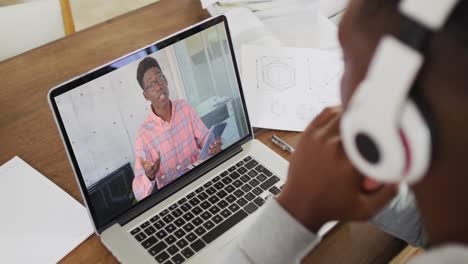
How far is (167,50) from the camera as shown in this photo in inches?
33.0

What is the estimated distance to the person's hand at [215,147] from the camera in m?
0.90

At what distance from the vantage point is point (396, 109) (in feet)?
1.19

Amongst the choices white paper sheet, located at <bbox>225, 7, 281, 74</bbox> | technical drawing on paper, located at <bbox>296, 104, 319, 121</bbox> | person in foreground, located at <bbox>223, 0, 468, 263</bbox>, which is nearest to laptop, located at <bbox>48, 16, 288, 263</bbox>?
technical drawing on paper, located at <bbox>296, 104, 319, 121</bbox>

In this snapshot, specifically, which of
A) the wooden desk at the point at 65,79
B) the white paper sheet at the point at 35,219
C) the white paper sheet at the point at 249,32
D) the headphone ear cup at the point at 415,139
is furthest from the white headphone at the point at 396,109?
the white paper sheet at the point at 249,32

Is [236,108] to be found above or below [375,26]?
below

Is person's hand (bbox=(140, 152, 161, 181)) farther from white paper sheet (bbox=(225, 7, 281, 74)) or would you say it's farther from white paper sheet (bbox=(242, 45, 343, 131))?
white paper sheet (bbox=(225, 7, 281, 74))

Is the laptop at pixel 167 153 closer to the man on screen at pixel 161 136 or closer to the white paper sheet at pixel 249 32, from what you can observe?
the man on screen at pixel 161 136

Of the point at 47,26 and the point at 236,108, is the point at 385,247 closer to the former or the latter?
the point at 236,108

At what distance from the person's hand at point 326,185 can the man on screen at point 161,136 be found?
31 cm

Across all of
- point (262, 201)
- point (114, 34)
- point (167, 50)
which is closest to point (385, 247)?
point (262, 201)

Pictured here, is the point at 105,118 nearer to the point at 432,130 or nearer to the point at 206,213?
the point at 206,213

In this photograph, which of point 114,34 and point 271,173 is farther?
point 114,34

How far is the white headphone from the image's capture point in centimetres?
34

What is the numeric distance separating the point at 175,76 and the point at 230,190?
0.20m
